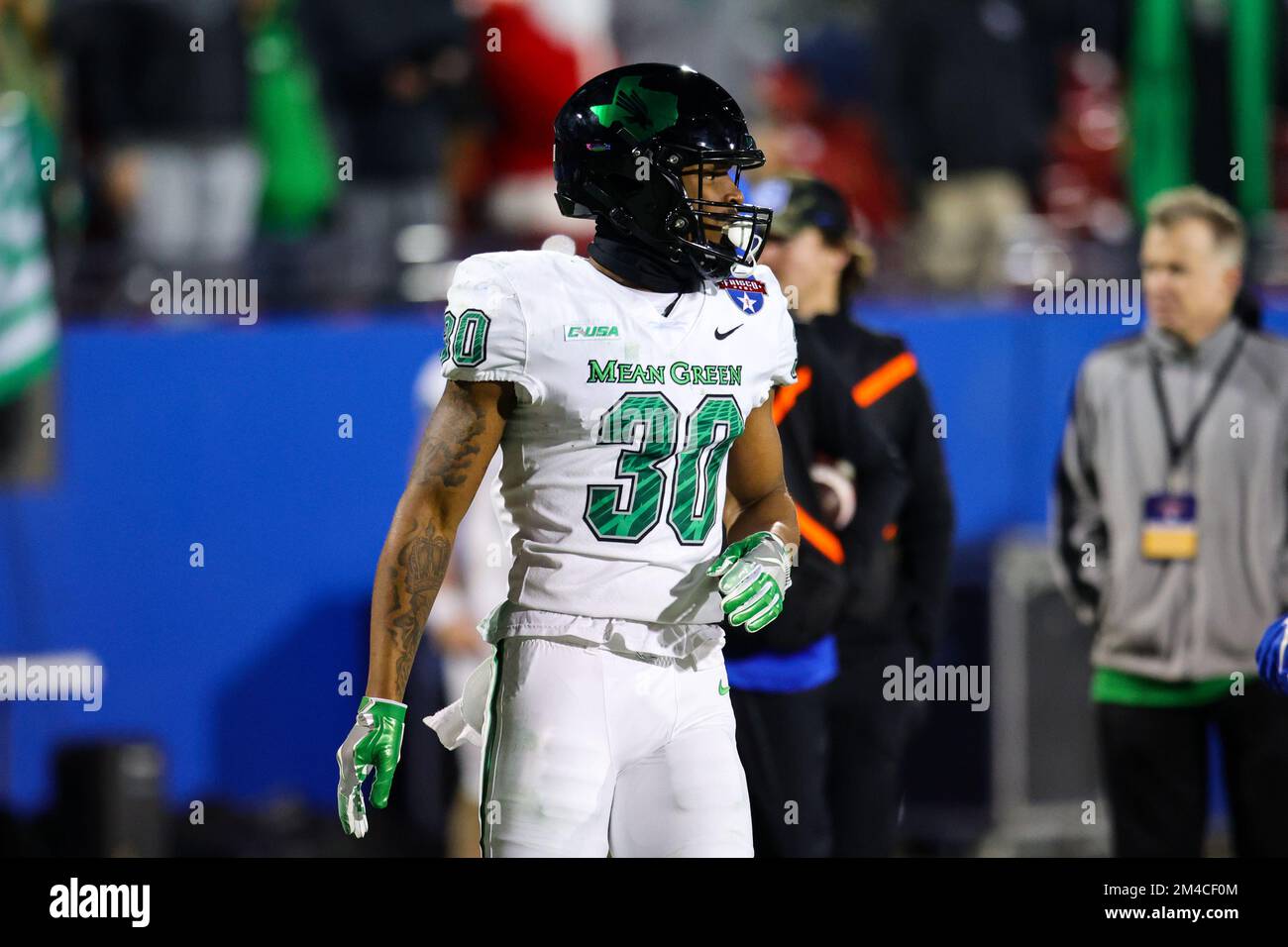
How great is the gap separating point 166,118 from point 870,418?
3.33m

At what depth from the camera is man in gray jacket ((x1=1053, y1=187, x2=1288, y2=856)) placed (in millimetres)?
5344

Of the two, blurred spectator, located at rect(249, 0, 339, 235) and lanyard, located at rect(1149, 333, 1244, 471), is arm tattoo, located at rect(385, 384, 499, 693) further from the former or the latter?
blurred spectator, located at rect(249, 0, 339, 235)

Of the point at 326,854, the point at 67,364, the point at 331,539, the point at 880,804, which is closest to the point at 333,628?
the point at 331,539

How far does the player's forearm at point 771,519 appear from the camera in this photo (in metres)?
3.81

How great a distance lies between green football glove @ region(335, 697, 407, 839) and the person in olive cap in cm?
174

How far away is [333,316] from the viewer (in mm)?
6906

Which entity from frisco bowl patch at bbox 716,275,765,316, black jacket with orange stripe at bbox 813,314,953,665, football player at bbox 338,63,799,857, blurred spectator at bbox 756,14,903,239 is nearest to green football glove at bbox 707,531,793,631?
football player at bbox 338,63,799,857

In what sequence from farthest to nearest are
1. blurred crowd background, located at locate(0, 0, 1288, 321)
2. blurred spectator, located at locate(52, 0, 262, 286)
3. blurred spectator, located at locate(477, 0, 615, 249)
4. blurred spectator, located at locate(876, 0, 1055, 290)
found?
blurred spectator, located at locate(876, 0, 1055, 290)
blurred spectator, located at locate(477, 0, 615, 249)
blurred spectator, located at locate(52, 0, 262, 286)
blurred crowd background, located at locate(0, 0, 1288, 321)

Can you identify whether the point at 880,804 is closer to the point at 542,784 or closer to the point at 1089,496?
the point at 1089,496

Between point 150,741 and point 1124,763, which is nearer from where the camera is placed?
point 1124,763

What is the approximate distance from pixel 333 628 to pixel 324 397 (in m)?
0.78

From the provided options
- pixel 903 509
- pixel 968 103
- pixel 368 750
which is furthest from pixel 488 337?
pixel 968 103

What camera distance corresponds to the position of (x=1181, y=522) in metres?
5.50

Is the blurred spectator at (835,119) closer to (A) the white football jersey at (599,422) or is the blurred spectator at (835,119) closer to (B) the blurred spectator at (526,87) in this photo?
(B) the blurred spectator at (526,87)
